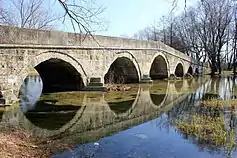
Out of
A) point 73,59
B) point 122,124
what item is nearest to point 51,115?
point 122,124

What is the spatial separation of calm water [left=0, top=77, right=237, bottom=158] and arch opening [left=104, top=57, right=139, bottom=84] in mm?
7162

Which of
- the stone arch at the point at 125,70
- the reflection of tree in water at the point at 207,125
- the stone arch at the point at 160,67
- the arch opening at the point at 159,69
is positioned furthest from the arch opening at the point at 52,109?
the arch opening at the point at 159,69

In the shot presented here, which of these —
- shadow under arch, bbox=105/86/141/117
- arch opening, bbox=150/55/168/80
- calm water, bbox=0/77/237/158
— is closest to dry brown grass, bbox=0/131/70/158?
calm water, bbox=0/77/237/158

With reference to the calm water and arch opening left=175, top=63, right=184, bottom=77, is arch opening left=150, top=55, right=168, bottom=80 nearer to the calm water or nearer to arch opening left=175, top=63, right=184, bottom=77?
arch opening left=175, top=63, right=184, bottom=77

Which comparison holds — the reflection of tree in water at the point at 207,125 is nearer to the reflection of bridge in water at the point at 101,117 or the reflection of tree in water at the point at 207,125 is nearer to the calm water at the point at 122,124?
the calm water at the point at 122,124

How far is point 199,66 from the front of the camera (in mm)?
36219

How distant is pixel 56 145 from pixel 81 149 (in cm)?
67

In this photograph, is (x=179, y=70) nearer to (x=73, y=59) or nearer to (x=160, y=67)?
(x=160, y=67)

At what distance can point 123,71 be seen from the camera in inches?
912

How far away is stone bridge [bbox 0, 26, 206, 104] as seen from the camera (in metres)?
12.0

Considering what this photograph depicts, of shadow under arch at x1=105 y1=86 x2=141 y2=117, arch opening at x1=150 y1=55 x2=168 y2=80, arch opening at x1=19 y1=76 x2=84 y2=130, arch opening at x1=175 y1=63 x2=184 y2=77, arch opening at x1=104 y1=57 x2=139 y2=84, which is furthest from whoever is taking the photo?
arch opening at x1=175 y1=63 x2=184 y2=77

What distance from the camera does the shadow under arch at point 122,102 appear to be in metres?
11.8

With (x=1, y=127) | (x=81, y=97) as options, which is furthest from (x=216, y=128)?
(x=81, y=97)

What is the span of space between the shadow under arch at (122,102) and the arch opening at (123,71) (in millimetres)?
5530
